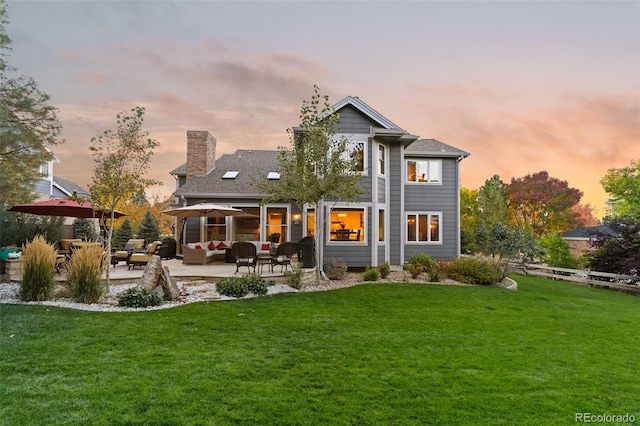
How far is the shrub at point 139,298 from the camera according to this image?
6.95 metres

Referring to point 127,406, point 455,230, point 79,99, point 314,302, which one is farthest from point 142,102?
point 455,230

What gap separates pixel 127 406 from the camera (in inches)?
119

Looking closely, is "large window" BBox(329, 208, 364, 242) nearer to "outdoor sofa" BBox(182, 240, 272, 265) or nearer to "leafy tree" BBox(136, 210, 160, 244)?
"outdoor sofa" BBox(182, 240, 272, 265)

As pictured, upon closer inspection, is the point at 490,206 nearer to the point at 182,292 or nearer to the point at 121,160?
the point at 182,292

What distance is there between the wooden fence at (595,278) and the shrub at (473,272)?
277 inches

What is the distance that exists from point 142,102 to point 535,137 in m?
26.0

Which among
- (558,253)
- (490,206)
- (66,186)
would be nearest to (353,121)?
(558,253)

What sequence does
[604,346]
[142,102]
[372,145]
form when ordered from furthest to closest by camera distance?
[142,102], [372,145], [604,346]

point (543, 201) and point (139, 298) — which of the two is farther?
point (543, 201)

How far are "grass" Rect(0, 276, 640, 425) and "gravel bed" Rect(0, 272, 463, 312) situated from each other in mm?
518

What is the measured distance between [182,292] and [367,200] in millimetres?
7447

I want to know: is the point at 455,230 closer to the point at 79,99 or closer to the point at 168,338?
the point at 168,338

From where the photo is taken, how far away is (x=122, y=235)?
878 inches

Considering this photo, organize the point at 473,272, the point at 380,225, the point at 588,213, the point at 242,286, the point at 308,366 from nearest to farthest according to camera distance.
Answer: the point at 308,366, the point at 242,286, the point at 473,272, the point at 380,225, the point at 588,213
